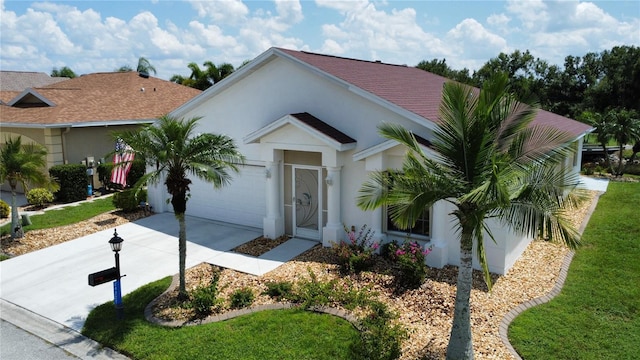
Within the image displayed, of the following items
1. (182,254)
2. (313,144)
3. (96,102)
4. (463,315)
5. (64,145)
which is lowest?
(463,315)

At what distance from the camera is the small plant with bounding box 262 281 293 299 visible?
9969mm

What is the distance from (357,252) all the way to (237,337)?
422 centimetres

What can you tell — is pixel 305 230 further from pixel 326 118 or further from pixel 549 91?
pixel 549 91

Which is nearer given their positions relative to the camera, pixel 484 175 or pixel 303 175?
pixel 484 175

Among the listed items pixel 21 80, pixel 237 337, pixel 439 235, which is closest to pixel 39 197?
pixel 237 337

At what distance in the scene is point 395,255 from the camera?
11438 mm

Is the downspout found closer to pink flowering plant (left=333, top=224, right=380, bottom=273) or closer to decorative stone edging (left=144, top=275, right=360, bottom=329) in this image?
decorative stone edging (left=144, top=275, right=360, bottom=329)

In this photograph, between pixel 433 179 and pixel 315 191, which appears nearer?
pixel 433 179

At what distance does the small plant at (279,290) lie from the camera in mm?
9969

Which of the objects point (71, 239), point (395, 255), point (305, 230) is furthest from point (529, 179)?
point (71, 239)

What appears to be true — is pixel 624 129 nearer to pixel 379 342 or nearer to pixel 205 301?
pixel 379 342

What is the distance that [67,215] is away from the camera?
1714 centimetres

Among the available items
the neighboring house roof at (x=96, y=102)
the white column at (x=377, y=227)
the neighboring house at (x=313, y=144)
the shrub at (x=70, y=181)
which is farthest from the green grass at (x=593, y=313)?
the neighboring house roof at (x=96, y=102)

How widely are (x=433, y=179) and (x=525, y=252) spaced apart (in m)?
7.80
